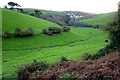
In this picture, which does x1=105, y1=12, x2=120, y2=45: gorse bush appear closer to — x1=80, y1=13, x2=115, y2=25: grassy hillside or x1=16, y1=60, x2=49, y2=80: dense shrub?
x1=80, y1=13, x2=115, y2=25: grassy hillside

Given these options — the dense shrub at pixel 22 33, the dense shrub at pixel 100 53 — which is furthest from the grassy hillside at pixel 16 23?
the dense shrub at pixel 100 53

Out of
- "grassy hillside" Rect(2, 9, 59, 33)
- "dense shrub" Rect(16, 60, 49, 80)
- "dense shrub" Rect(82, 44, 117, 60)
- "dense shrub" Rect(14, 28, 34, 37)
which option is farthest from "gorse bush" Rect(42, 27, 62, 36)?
"dense shrub" Rect(16, 60, 49, 80)

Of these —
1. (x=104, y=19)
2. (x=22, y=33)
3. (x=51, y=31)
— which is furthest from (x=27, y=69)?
(x=51, y=31)

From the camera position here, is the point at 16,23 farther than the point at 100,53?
Yes

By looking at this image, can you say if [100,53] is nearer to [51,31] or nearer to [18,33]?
[18,33]

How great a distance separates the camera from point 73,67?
9367 mm

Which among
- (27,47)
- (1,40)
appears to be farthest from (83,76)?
(1,40)

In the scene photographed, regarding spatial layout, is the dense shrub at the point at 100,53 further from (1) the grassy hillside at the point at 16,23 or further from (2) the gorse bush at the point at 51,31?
(1) the grassy hillside at the point at 16,23

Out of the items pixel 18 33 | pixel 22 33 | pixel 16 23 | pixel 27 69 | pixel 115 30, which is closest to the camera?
pixel 27 69

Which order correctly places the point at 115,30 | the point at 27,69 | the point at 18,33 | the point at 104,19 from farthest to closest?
the point at 18,33
the point at 104,19
the point at 115,30
the point at 27,69

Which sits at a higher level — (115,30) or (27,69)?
Result: (115,30)

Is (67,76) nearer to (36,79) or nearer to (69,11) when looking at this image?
(36,79)

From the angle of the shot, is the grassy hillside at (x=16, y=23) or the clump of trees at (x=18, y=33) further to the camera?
the grassy hillside at (x=16, y=23)

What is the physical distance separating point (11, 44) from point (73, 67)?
29329mm
